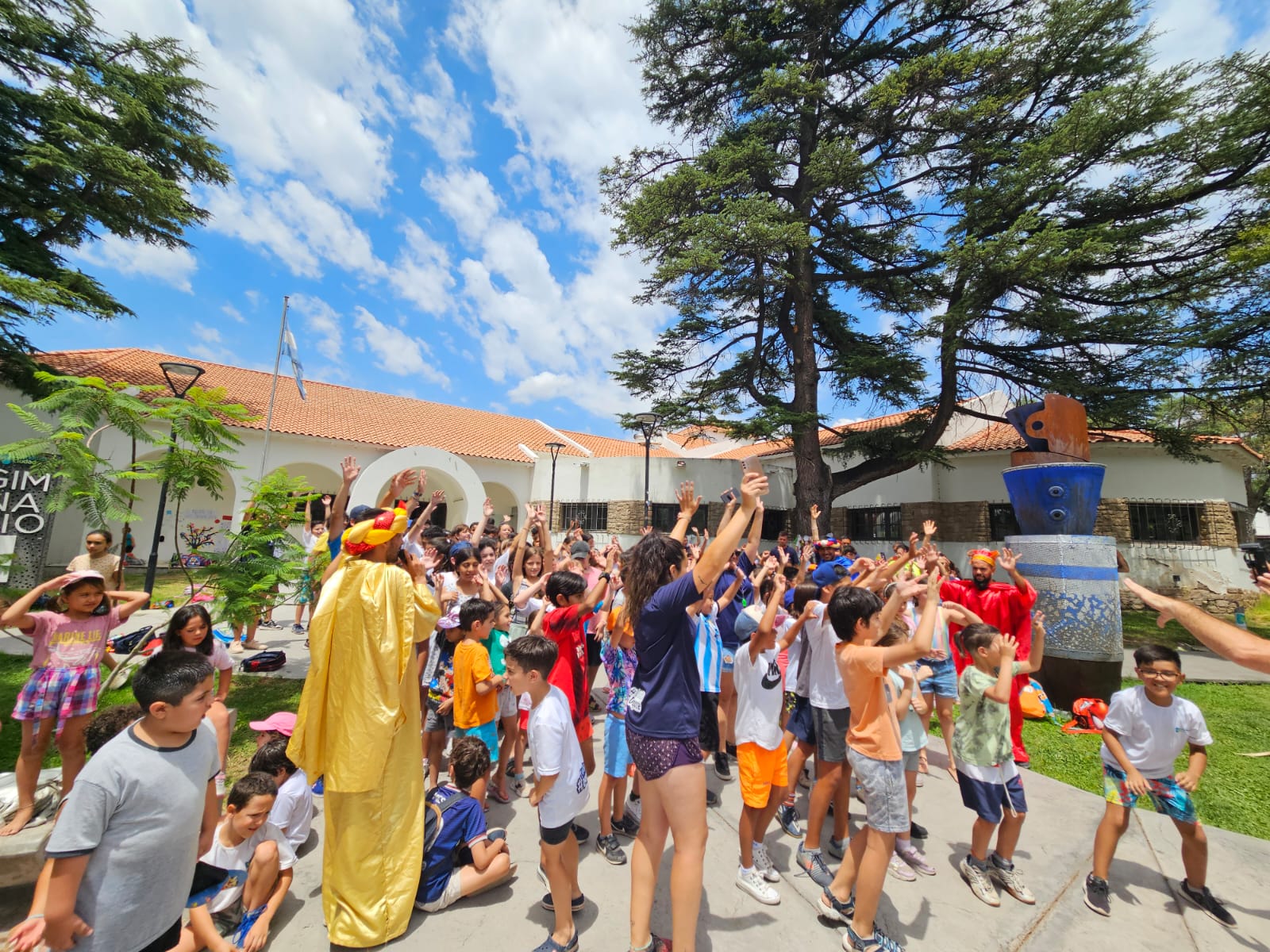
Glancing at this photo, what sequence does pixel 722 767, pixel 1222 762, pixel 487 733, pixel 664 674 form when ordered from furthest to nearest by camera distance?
pixel 1222 762, pixel 722 767, pixel 487 733, pixel 664 674

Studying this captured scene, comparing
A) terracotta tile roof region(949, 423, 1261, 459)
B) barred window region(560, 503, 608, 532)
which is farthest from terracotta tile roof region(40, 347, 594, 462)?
terracotta tile roof region(949, 423, 1261, 459)

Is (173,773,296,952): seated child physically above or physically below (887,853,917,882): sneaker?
above

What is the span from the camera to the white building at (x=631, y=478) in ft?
43.6

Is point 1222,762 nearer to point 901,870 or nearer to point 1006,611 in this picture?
point 1006,611

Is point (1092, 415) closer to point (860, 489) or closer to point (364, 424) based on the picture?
point (860, 489)

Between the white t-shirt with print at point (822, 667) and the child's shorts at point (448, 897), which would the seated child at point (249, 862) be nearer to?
the child's shorts at point (448, 897)

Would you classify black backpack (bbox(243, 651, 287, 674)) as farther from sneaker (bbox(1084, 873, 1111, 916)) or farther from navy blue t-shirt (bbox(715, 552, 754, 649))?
sneaker (bbox(1084, 873, 1111, 916))

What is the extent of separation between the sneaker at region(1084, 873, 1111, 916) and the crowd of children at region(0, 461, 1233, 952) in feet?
0.05

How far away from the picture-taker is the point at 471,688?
12.2 ft

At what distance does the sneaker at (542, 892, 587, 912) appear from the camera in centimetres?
270

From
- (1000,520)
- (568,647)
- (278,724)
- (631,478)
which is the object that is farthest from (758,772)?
(1000,520)

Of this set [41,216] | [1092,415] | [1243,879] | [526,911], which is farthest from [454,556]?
[41,216]

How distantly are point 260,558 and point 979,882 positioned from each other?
6.32 m

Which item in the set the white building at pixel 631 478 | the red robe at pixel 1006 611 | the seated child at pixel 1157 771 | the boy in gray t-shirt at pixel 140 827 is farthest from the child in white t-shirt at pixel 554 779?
the white building at pixel 631 478
